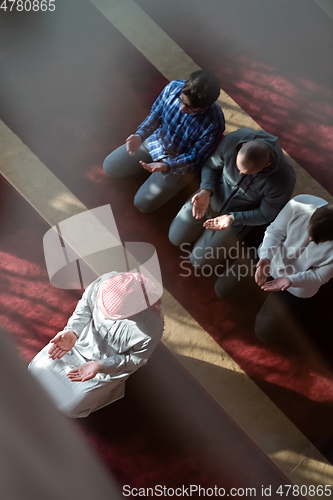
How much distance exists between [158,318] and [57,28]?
98.1 inches

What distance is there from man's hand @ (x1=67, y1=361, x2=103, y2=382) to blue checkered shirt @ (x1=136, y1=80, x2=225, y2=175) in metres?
1.21

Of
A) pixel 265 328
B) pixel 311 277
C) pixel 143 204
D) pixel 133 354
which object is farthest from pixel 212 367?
pixel 143 204

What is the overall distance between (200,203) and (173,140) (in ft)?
1.37

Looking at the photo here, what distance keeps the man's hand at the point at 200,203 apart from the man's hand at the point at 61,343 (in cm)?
99

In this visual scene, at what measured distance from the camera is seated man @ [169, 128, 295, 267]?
72.3 inches

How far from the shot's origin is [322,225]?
1.72 meters

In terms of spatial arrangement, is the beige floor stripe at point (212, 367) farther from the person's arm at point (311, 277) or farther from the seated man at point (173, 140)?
the person's arm at point (311, 277)

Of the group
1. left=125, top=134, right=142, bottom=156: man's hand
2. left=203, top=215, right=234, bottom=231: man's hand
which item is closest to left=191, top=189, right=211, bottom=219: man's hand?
left=203, top=215, right=234, bottom=231: man's hand

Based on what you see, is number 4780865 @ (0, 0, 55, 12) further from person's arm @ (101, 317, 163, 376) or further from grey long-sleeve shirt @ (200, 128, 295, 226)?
person's arm @ (101, 317, 163, 376)

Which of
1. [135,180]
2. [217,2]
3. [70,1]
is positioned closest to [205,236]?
[135,180]

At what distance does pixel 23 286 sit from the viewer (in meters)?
2.53

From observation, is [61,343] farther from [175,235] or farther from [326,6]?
[326,6]

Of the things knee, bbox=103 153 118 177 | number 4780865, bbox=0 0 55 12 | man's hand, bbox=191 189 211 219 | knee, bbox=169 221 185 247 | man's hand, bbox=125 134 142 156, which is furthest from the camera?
number 4780865, bbox=0 0 55 12

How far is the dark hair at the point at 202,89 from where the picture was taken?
6.10ft
